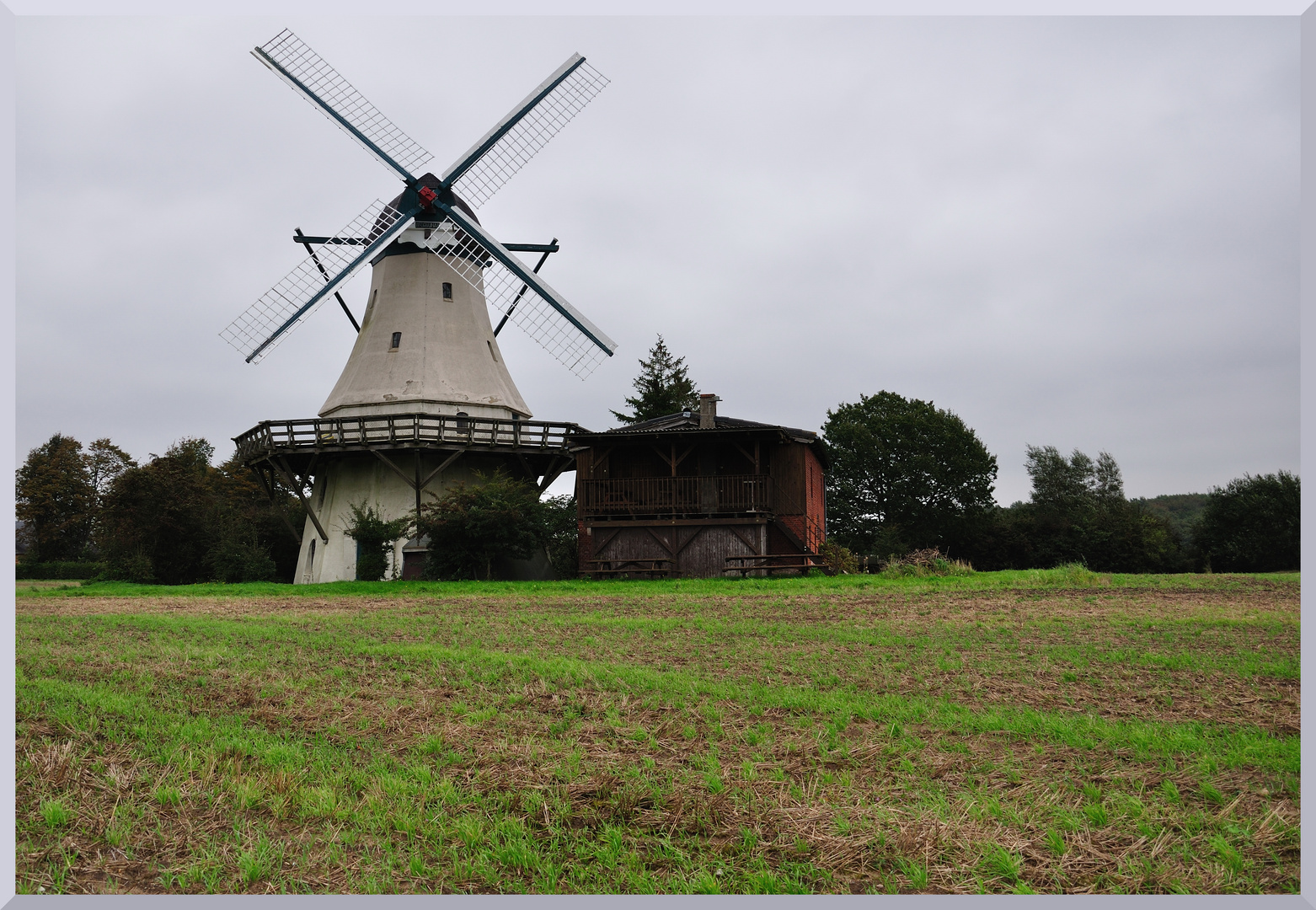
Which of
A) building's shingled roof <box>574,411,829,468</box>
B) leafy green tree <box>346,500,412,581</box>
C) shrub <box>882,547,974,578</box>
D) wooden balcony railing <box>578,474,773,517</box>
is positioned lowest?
shrub <box>882,547,974,578</box>

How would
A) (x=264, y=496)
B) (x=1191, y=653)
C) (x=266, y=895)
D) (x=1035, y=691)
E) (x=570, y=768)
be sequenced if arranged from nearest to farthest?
1. (x=266, y=895)
2. (x=570, y=768)
3. (x=1035, y=691)
4. (x=1191, y=653)
5. (x=264, y=496)

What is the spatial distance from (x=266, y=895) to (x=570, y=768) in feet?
6.20

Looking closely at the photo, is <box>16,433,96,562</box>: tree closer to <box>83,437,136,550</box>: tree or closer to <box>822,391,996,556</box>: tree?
<box>83,437,136,550</box>: tree

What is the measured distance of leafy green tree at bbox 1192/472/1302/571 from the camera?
35.2 m

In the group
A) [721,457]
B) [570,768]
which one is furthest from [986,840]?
[721,457]

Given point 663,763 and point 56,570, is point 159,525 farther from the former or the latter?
point 663,763

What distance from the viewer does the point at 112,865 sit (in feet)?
12.8

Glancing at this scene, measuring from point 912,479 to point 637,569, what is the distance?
26.2 meters

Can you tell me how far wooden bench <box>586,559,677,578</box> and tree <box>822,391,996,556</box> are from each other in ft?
74.8

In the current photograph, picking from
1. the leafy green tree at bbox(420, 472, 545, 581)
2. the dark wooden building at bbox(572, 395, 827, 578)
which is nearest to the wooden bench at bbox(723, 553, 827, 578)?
the dark wooden building at bbox(572, 395, 827, 578)

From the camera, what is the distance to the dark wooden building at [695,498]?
23891 mm

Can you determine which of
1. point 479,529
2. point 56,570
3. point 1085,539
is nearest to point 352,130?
point 479,529

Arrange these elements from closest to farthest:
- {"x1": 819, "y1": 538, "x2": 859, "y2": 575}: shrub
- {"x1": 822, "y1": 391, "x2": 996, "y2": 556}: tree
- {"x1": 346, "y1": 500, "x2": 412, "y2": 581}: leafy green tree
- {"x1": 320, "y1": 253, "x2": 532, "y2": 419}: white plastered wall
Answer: {"x1": 346, "y1": 500, "x2": 412, "y2": 581}: leafy green tree → {"x1": 819, "y1": 538, "x2": 859, "y2": 575}: shrub → {"x1": 320, "y1": 253, "x2": 532, "y2": 419}: white plastered wall → {"x1": 822, "y1": 391, "x2": 996, "y2": 556}: tree

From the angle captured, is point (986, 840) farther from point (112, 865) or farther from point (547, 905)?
point (112, 865)
